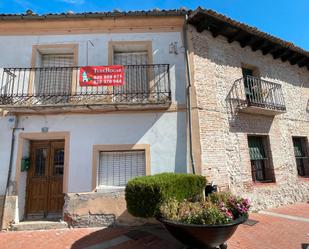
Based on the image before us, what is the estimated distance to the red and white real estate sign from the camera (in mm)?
6318

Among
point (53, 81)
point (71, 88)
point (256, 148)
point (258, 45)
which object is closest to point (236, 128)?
point (256, 148)

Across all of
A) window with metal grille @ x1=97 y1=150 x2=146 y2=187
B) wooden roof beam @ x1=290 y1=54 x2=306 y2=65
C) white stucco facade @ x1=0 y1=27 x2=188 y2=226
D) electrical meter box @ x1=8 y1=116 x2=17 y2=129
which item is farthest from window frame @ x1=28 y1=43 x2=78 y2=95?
wooden roof beam @ x1=290 y1=54 x2=306 y2=65

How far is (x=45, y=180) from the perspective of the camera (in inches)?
257

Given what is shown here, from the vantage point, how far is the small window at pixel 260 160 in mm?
7800

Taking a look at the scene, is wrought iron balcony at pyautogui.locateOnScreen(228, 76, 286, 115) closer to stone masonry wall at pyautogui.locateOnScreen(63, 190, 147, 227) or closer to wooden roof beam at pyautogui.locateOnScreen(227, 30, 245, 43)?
wooden roof beam at pyautogui.locateOnScreen(227, 30, 245, 43)

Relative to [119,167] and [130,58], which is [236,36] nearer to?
[130,58]

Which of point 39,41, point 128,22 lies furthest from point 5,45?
point 128,22

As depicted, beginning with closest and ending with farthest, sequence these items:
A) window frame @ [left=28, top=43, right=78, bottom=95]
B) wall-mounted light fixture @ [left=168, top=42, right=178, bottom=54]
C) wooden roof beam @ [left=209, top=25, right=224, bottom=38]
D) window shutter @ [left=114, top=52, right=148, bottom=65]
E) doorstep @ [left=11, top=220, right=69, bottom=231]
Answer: doorstep @ [left=11, top=220, right=69, bottom=231], window frame @ [left=28, top=43, right=78, bottom=95], wall-mounted light fixture @ [left=168, top=42, right=178, bottom=54], window shutter @ [left=114, top=52, right=148, bottom=65], wooden roof beam @ [left=209, top=25, right=224, bottom=38]

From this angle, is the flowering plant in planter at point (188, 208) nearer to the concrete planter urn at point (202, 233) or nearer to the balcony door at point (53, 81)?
the concrete planter urn at point (202, 233)

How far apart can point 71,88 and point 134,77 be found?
2.05m

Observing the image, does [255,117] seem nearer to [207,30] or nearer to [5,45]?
[207,30]

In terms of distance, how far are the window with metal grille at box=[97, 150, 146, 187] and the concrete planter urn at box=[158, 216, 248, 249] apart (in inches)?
104

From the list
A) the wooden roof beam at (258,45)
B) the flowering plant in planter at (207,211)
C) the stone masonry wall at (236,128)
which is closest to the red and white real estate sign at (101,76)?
the stone masonry wall at (236,128)

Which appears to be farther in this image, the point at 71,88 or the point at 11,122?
the point at 71,88
